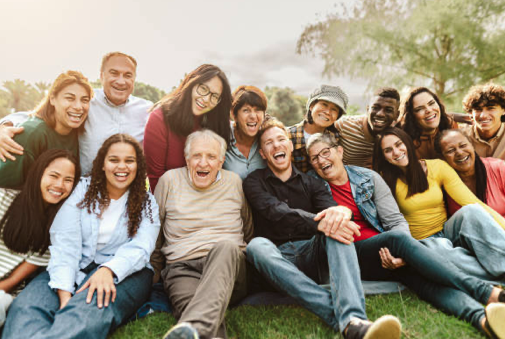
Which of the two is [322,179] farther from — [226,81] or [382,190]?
[226,81]

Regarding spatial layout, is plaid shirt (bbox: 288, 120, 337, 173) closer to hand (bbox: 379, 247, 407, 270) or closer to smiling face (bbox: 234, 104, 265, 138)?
smiling face (bbox: 234, 104, 265, 138)

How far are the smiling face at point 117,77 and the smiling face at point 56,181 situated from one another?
1.39m

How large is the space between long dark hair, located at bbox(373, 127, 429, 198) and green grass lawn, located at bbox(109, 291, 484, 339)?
144 cm

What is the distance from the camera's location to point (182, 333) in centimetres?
226

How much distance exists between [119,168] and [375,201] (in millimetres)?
2977

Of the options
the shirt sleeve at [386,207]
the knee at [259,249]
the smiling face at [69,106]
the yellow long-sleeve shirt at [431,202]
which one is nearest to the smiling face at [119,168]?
the smiling face at [69,106]

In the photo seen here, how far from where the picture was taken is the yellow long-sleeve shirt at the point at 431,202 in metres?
4.23

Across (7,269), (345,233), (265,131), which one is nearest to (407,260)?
(345,233)

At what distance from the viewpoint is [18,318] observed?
2.73 metres

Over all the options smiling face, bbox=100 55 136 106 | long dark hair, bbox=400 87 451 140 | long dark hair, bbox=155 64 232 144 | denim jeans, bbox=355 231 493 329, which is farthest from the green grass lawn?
smiling face, bbox=100 55 136 106

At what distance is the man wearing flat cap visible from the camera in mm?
4930

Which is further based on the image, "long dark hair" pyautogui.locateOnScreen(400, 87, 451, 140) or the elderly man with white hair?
"long dark hair" pyautogui.locateOnScreen(400, 87, 451, 140)

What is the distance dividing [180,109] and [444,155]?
365 centimetres

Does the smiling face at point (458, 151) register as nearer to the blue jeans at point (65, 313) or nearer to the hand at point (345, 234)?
A: the hand at point (345, 234)
